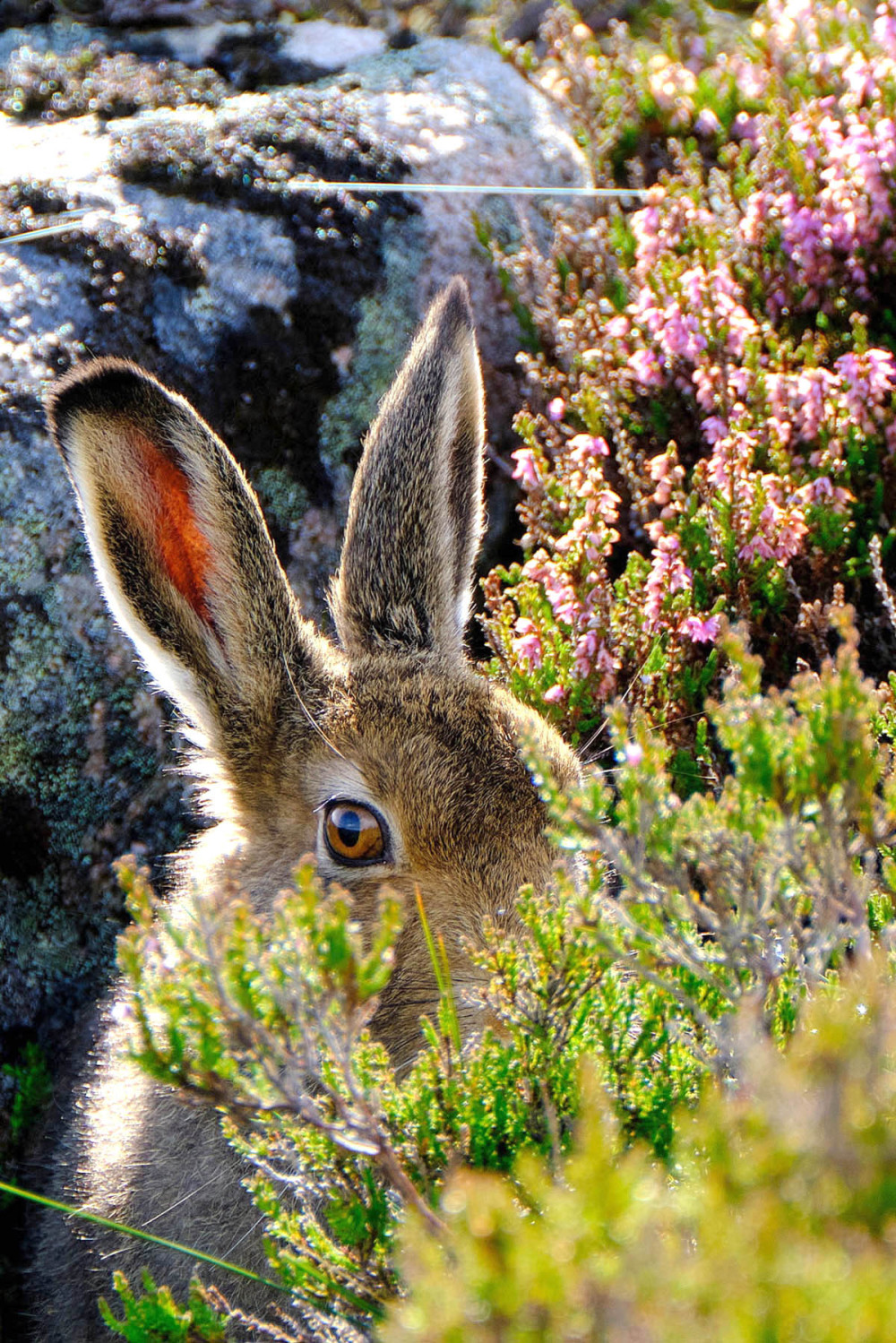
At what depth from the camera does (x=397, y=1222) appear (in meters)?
2.15

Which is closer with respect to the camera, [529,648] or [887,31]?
[529,648]

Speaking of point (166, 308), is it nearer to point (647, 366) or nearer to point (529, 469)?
point (529, 469)

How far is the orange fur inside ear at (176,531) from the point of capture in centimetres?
338

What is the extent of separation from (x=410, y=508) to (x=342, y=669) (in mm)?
632

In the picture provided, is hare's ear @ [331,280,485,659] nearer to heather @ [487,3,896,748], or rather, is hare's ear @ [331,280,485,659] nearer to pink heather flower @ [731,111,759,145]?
heather @ [487,3,896,748]

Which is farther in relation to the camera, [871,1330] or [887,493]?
[887,493]

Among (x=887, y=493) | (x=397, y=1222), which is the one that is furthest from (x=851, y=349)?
(x=397, y=1222)

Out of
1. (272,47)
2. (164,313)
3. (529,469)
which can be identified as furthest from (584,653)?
(272,47)

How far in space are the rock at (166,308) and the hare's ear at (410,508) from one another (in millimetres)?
964

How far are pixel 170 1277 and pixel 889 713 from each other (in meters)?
2.55

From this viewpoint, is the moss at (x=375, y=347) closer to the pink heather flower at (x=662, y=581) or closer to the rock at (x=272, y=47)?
the rock at (x=272, y=47)

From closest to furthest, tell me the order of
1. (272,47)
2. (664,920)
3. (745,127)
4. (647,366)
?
(664,920) < (647,366) < (745,127) < (272,47)

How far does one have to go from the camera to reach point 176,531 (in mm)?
3465

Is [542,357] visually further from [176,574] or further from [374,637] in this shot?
[176,574]
